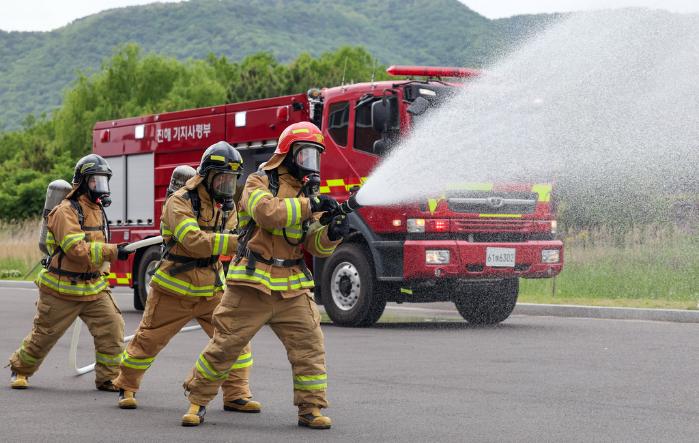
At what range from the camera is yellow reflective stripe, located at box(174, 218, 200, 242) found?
690 cm

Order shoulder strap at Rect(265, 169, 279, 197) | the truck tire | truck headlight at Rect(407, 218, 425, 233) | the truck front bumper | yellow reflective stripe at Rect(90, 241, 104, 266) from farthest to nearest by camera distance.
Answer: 1. the truck tire
2. truck headlight at Rect(407, 218, 425, 233)
3. the truck front bumper
4. yellow reflective stripe at Rect(90, 241, 104, 266)
5. shoulder strap at Rect(265, 169, 279, 197)

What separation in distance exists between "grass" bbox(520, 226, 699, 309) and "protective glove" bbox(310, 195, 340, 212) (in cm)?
1013

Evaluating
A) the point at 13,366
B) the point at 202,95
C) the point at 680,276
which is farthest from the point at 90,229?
the point at 202,95

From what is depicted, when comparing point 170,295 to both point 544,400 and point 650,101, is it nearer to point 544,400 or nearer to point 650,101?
point 544,400

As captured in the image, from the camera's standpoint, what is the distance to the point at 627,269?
17.9m

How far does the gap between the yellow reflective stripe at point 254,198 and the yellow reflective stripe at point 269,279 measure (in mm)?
344

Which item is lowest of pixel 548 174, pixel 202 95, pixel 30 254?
pixel 30 254

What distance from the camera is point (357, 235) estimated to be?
1284 cm

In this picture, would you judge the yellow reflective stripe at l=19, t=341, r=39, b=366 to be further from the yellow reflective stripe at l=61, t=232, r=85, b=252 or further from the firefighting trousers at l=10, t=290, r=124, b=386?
the yellow reflective stripe at l=61, t=232, r=85, b=252

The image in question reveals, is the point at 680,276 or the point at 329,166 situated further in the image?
the point at 680,276

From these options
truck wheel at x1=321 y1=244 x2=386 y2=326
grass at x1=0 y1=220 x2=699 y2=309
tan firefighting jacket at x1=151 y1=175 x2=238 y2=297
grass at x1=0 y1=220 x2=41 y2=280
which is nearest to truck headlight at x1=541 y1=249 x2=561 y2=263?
truck wheel at x1=321 y1=244 x2=386 y2=326

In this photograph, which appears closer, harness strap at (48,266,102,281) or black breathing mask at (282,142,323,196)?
black breathing mask at (282,142,323,196)

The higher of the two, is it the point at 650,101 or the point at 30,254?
the point at 650,101

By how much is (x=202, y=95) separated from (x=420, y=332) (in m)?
63.8
